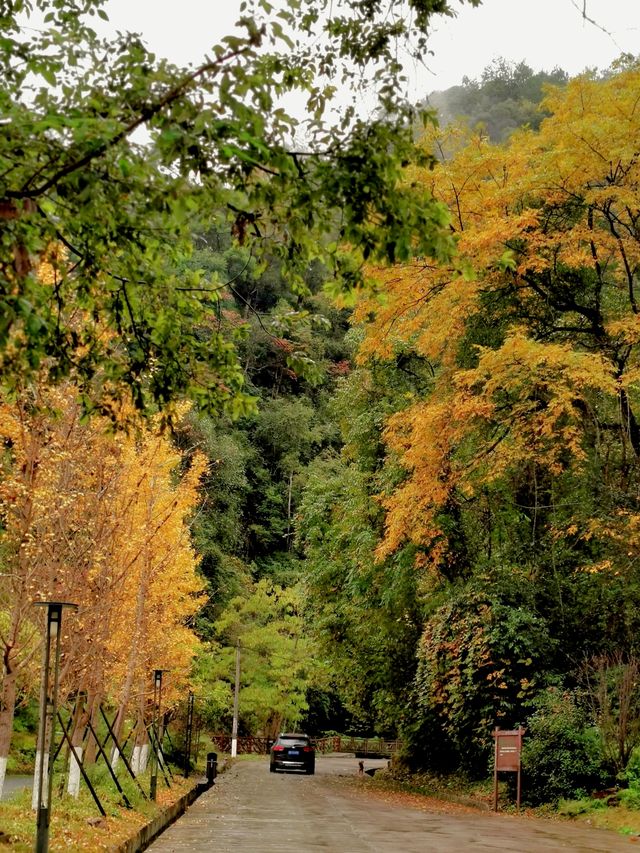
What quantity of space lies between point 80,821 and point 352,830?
4.87m

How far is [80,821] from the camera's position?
12.3 m

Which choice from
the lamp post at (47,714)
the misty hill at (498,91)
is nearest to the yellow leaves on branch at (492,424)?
the lamp post at (47,714)

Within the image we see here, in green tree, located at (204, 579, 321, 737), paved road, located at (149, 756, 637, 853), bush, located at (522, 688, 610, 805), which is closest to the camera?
paved road, located at (149, 756, 637, 853)

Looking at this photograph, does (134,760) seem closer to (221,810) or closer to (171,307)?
(221,810)

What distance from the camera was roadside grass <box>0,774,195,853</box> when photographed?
10.2 metres

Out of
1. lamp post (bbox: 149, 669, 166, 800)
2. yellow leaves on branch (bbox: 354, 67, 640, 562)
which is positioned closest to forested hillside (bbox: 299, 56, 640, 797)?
yellow leaves on branch (bbox: 354, 67, 640, 562)

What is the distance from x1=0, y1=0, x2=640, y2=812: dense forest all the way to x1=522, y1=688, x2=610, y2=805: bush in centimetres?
8

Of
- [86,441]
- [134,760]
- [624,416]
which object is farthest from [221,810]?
[624,416]

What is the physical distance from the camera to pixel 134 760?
79.2 ft

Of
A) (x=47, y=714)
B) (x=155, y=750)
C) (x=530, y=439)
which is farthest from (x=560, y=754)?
(x=47, y=714)

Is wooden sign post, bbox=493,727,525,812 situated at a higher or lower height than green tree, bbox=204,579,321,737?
higher

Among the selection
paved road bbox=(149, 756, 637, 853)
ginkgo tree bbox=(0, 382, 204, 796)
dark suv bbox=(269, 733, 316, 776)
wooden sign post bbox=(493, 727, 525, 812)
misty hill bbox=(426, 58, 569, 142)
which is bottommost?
dark suv bbox=(269, 733, 316, 776)

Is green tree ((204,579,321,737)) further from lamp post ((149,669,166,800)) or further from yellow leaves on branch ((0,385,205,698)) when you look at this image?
lamp post ((149,669,166,800))

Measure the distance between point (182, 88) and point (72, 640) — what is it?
11.5 m
